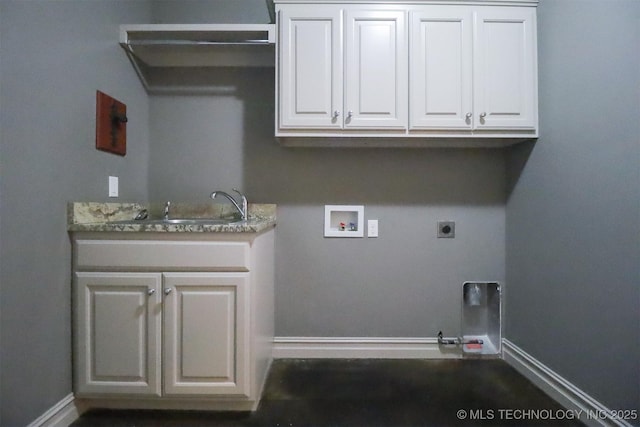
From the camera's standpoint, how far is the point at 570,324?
1.40 metres

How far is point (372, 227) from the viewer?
1898mm

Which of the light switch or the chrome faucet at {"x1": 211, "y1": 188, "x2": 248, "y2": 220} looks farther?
the chrome faucet at {"x1": 211, "y1": 188, "x2": 248, "y2": 220}

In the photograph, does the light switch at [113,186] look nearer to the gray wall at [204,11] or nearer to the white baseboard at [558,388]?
the gray wall at [204,11]

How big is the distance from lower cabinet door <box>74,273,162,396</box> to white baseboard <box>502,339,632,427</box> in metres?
1.86

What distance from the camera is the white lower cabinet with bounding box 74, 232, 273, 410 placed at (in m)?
1.29

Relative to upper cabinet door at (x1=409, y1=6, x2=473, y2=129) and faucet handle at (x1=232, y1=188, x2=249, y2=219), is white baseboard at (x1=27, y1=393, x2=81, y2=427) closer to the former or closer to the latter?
faucet handle at (x1=232, y1=188, x2=249, y2=219)

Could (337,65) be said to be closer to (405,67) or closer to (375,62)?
(375,62)

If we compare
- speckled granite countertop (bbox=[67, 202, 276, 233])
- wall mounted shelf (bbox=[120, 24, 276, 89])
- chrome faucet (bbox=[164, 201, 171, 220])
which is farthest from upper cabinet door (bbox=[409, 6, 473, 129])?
chrome faucet (bbox=[164, 201, 171, 220])

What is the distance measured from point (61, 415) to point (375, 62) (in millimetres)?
2161

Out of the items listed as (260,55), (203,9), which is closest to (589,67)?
(260,55)

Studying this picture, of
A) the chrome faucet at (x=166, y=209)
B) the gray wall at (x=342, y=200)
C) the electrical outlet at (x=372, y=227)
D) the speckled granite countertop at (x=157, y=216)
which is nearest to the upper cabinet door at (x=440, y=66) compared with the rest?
the gray wall at (x=342, y=200)

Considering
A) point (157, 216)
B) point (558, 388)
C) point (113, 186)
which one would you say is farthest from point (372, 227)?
point (113, 186)

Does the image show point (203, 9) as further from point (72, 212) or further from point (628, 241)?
point (628, 241)

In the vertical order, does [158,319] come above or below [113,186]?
below
